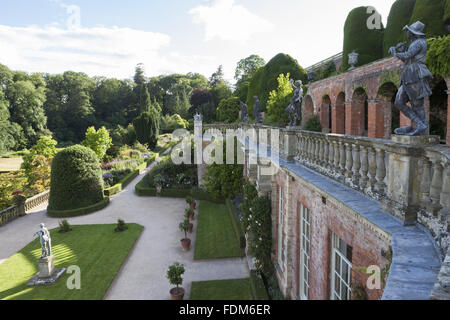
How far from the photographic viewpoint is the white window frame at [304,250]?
6660 millimetres

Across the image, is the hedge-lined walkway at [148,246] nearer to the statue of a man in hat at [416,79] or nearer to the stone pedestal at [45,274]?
the stone pedestal at [45,274]

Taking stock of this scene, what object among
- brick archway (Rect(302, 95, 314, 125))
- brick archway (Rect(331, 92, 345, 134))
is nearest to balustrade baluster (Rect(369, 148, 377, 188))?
brick archway (Rect(331, 92, 345, 134))

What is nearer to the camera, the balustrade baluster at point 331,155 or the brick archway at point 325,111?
the balustrade baluster at point 331,155

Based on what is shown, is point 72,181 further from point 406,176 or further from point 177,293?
point 406,176

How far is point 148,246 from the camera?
15867mm

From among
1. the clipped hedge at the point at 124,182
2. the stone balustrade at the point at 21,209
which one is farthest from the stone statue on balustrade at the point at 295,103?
the clipped hedge at the point at 124,182

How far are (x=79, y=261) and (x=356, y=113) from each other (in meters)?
17.0

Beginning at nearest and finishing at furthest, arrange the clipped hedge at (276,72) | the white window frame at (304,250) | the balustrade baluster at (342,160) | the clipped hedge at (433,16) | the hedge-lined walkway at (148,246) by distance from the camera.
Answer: the balustrade baluster at (342,160), the white window frame at (304,250), the hedge-lined walkway at (148,246), the clipped hedge at (433,16), the clipped hedge at (276,72)

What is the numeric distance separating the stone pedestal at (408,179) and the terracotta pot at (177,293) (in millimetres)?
9090

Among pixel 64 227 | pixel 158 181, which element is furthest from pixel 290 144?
pixel 158 181

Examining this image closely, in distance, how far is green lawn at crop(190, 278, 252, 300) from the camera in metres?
10.9

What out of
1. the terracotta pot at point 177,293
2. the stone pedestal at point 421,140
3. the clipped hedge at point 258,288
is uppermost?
the stone pedestal at point 421,140

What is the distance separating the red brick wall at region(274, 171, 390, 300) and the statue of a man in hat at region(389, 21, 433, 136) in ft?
4.59
